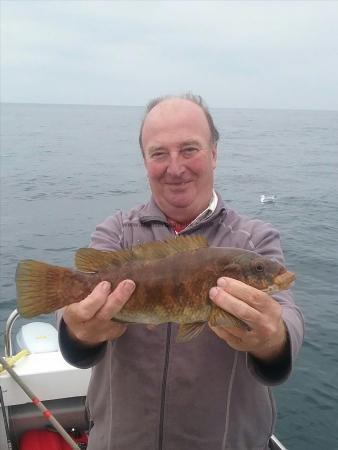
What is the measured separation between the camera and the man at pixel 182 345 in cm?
278

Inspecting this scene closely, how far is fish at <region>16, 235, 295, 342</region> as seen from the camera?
2848mm

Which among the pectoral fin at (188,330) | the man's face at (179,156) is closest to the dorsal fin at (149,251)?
the pectoral fin at (188,330)

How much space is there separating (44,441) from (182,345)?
2.94m

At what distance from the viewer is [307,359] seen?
9.23 metres

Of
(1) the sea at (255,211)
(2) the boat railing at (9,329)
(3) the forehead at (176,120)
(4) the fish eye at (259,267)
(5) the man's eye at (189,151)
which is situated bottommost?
(1) the sea at (255,211)

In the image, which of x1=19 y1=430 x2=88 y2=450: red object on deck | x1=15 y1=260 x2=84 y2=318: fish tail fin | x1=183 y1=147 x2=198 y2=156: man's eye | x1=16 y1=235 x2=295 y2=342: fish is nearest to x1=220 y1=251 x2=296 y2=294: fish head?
x1=16 y1=235 x2=295 y2=342: fish

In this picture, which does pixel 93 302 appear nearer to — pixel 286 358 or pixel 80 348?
pixel 80 348

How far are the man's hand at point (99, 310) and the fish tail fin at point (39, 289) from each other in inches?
3.8

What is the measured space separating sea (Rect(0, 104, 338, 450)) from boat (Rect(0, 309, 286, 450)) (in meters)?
3.59

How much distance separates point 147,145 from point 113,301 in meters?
1.30

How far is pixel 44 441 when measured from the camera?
5215 mm

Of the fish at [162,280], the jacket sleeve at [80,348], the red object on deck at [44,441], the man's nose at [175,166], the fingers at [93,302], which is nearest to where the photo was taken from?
the fingers at [93,302]

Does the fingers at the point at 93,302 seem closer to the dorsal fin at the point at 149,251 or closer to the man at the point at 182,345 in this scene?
the man at the point at 182,345

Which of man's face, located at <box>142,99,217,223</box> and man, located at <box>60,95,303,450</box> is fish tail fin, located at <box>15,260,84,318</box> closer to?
man, located at <box>60,95,303,450</box>
